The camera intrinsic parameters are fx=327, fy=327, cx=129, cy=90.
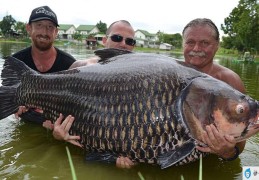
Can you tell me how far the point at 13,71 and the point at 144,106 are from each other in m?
2.47

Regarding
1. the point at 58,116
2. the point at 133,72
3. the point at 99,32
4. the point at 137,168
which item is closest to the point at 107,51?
the point at 133,72

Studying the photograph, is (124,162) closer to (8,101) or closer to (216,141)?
(216,141)

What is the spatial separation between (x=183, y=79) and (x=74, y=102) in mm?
1514

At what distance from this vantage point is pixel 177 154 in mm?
3398

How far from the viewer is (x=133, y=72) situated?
12.8ft

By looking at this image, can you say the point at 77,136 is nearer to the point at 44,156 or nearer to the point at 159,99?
the point at 44,156

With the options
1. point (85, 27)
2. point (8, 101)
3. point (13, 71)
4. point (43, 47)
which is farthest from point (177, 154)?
point (85, 27)

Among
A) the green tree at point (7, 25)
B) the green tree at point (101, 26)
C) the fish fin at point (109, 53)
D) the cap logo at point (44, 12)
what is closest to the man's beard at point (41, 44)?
the cap logo at point (44, 12)

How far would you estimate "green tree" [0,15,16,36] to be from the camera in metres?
102

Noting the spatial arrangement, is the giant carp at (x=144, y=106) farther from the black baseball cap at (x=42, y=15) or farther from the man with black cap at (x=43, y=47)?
the black baseball cap at (x=42, y=15)

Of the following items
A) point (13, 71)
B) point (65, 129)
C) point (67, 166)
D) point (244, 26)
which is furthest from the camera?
point (244, 26)

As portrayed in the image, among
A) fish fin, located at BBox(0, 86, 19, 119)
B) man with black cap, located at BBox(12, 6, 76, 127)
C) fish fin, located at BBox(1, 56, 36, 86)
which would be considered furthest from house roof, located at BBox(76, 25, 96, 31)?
fish fin, located at BBox(0, 86, 19, 119)

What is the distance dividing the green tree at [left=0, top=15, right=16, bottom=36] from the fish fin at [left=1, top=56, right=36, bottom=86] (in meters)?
106

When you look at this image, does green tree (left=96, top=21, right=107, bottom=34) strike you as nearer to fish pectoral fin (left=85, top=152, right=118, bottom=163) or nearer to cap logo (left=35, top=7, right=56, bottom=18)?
cap logo (left=35, top=7, right=56, bottom=18)
